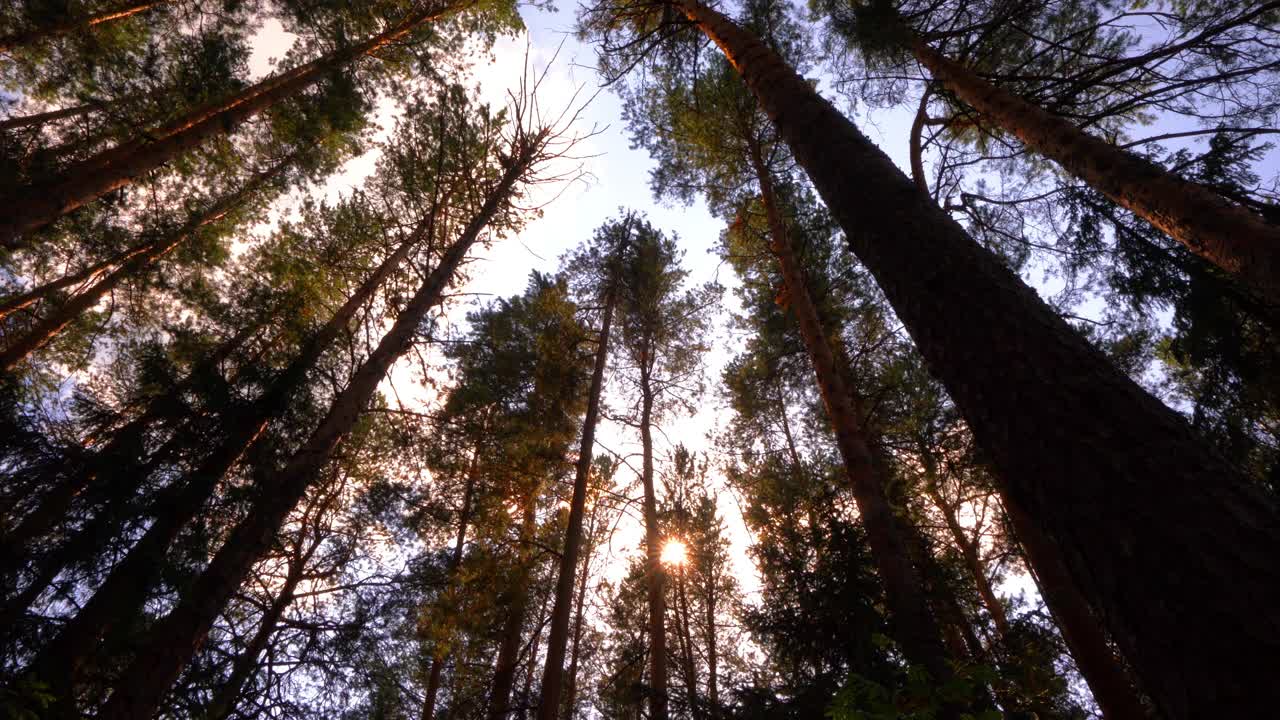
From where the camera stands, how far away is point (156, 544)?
3.91 metres

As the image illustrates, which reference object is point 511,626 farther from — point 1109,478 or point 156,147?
point 1109,478

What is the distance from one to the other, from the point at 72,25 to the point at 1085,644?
47.9ft

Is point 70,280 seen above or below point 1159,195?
above

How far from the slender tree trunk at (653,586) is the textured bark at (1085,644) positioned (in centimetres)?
441

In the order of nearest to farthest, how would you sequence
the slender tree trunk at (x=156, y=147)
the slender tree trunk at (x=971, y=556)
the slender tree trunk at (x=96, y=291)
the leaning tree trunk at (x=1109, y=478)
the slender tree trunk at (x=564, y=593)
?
the leaning tree trunk at (x=1109, y=478)
the slender tree trunk at (x=156, y=147)
the slender tree trunk at (x=564, y=593)
the slender tree trunk at (x=96, y=291)
the slender tree trunk at (x=971, y=556)

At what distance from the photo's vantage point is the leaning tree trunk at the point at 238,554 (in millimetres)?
3221

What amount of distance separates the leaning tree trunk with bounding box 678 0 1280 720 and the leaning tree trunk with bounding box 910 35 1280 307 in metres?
3.14

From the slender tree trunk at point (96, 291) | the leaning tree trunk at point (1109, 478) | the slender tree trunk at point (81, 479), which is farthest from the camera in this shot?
the slender tree trunk at point (96, 291)

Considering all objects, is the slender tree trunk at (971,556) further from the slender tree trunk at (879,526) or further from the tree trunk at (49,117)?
the tree trunk at (49,117)

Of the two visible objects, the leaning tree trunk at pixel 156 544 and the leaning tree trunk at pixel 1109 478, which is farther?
the leaning tree trunk at pixel 156 544

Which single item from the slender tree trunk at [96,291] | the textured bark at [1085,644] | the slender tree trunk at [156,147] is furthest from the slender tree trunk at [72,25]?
the textured bark at [1085,644]

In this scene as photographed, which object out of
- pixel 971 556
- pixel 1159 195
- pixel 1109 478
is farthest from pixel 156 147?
pixel 971 556

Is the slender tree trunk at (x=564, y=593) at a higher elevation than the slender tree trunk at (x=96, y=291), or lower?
lower

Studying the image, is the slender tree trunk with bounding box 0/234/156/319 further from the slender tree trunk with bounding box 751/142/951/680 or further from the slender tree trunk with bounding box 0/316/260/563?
the slender tree trunk with bounding box 751/142/951/680
